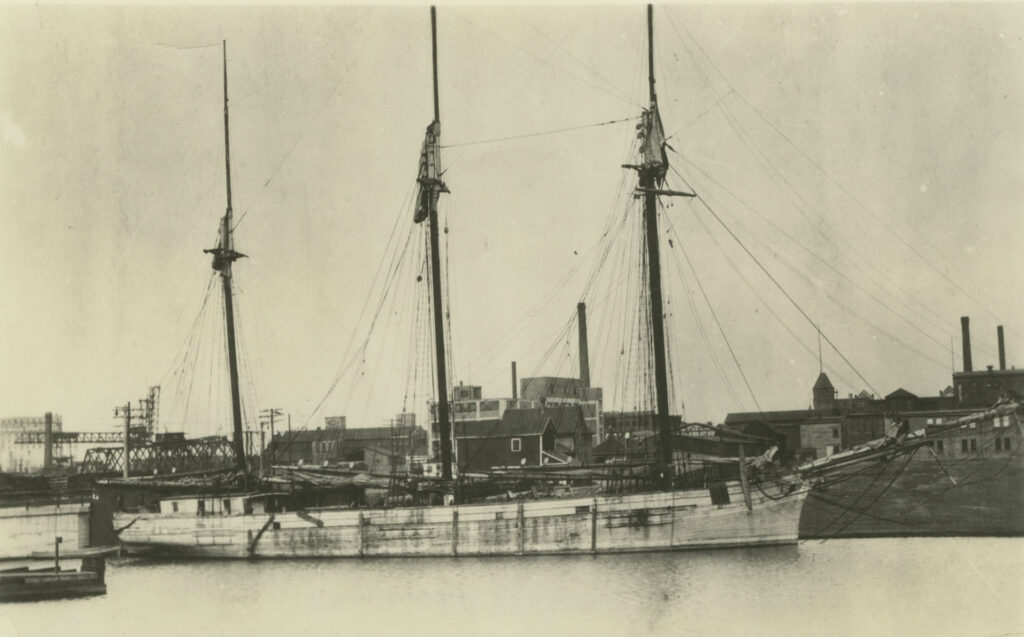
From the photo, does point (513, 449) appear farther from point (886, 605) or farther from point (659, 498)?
point (886, 605)

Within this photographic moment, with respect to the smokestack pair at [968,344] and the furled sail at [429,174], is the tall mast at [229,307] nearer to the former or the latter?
the furled sail at [429,174]

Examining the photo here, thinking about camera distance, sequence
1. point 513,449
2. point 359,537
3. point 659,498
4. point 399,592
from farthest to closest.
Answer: point 513,449 < point 359,537 < point 659,498 < point 399,592

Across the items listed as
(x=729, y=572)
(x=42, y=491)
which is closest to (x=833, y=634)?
(x=729, y=572)

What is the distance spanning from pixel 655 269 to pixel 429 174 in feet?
32.9

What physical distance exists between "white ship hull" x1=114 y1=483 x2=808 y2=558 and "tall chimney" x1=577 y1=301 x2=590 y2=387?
1470 inches

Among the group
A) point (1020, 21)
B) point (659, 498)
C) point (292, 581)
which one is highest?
point (1020, 21)

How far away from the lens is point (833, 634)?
21.1 metres

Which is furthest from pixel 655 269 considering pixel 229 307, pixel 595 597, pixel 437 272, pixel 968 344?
pixel 968 344

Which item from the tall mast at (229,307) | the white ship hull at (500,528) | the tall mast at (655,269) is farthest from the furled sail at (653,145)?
the tall mast at (229,307)

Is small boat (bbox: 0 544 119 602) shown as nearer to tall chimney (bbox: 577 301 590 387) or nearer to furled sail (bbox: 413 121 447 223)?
furled sail (bbox: 413 121 447 223)

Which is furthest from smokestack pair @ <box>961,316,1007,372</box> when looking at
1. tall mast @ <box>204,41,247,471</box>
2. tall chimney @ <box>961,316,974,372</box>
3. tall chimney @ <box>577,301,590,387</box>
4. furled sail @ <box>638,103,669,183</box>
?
tall mast @ <box>204,41,247,471</box>

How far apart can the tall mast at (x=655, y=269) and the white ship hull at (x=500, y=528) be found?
210 centimetres

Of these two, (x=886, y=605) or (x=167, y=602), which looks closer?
(x=886, y=605)

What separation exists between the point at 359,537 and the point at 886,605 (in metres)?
20.2
